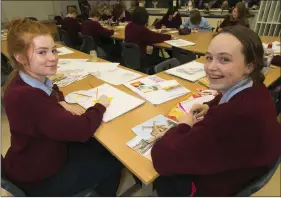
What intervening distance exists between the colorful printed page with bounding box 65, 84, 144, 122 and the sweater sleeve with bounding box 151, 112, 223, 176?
1.48ft

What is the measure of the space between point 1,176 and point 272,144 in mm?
1121

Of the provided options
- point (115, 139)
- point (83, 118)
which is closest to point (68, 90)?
point (83, 118)

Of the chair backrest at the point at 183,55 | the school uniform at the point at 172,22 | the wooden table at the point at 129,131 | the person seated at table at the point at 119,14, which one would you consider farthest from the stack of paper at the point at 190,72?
the person seated at table at the point at 119,14

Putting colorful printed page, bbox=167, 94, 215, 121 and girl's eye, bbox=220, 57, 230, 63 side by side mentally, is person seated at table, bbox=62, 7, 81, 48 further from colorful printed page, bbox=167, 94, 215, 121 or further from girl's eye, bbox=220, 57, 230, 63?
girl's eye, bbox=220, 57, 230, 63

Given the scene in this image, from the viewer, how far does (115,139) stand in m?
1.06

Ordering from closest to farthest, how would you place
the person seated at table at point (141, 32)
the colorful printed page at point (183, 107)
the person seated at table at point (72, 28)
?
Answer: the colorful printed page at point (183, 107), the person seated at table at point (141, 32), the person seated at table at point (72, 28)

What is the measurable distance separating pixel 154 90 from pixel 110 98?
32cm

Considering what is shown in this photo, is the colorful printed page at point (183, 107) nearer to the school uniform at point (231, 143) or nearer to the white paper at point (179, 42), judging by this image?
the school uniform at point (231, 143)

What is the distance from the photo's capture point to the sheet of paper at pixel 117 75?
5.58 ft

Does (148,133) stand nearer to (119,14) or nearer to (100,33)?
(100,33)

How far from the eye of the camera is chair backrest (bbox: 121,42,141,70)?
2.71m

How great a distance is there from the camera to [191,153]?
77cm

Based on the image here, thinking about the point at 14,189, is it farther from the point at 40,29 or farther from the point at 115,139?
the point at 40,29

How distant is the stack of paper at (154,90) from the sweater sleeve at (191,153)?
1.77ft
